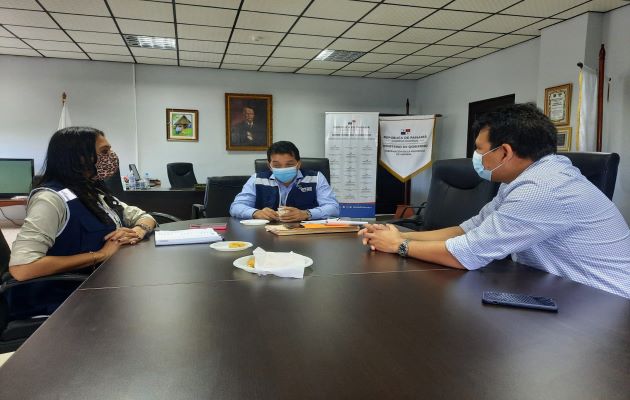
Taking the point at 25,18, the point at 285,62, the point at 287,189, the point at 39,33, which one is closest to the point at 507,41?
the point at 285,62

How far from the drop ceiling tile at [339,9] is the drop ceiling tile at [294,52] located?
1.19 meters

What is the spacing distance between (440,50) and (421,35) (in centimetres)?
73

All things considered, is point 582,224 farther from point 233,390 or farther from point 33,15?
point 33,15

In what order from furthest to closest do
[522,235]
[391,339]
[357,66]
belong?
[357,66] < [522,235] < [391,339]

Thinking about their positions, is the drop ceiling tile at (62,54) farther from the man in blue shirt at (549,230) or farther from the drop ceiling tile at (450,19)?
the man in blue shirt at (549,230)

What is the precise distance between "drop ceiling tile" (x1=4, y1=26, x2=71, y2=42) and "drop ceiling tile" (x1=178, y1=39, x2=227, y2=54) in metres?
1.26

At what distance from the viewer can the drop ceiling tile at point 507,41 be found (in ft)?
14.6

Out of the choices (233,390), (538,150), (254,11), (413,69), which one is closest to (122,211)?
(233,390)

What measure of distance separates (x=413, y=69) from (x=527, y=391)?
20.1 feet

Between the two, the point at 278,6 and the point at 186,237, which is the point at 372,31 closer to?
the point at 278,6

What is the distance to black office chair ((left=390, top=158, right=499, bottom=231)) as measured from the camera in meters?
2.46

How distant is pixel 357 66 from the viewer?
5980mm

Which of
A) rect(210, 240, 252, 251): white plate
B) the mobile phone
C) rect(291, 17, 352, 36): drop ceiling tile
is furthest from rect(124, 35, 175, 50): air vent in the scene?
the mobile phone

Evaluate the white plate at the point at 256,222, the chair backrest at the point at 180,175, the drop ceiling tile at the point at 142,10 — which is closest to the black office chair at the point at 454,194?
the white plate at the point at 256,222
